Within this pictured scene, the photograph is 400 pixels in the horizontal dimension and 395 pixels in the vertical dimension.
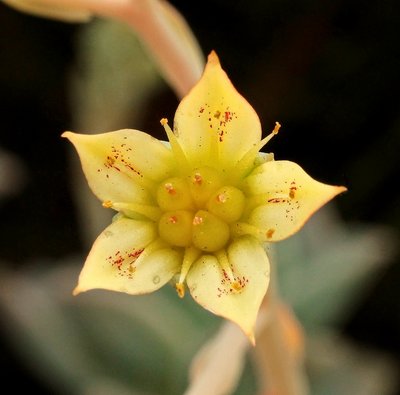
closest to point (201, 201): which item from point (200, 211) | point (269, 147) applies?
point (200, 211)

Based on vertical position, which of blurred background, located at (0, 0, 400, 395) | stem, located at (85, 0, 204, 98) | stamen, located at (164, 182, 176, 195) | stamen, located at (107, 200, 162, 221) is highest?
stem, located at (85, 0, 204, 98)

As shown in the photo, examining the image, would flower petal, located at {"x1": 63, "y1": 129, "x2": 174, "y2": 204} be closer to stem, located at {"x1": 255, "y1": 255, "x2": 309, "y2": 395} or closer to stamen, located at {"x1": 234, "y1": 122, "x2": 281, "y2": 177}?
stamen, located at {"x1": 234, "y1": 122, "x2": 281, "y2": 177}

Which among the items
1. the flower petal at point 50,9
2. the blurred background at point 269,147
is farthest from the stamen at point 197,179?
the blurred background at point 269,147

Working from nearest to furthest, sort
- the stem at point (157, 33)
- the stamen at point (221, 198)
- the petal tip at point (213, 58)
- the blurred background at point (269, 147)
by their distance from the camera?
1. the petal tip at point (213, 58)
2. the stamen at point (221, 198)
3. the stem at point (157, 33)
4. the blurred background at point (269, 147)

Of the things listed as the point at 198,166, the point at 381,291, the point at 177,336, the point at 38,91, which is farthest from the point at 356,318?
the point at 198,166

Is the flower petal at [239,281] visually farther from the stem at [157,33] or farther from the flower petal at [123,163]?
the stem at [157,33]

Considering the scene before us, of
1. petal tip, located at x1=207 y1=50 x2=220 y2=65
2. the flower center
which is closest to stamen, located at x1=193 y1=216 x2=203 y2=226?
the flower center

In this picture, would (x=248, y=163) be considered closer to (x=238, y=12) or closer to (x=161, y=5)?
(x=161, y=5)
